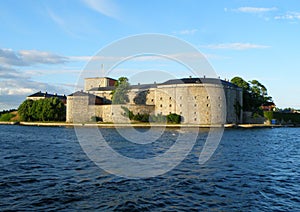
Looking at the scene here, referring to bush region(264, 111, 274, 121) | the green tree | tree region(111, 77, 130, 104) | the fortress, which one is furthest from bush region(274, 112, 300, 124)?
the green tree

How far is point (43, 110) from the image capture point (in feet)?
167

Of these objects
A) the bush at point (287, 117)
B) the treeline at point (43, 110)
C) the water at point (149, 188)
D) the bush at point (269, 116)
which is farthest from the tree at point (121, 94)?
the water at point (149, 188)

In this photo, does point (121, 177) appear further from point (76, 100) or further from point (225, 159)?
point (76, 100)

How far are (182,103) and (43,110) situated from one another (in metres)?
23.8

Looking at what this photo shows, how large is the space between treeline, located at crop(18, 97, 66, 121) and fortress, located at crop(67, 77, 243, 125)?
259 cm

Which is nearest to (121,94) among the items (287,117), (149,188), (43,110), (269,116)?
(43,110)

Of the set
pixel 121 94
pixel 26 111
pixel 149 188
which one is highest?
pixel 121 94

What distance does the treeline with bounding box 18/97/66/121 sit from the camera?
51.1 metres

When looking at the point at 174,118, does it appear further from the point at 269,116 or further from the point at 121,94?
the point at 269,116

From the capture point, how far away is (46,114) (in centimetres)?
5112

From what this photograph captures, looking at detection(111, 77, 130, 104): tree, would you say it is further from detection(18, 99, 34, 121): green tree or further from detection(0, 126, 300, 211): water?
detection(0, 126, 300, 211): water

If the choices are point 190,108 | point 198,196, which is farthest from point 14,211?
point 190,108

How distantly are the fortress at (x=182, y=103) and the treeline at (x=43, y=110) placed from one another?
259cm

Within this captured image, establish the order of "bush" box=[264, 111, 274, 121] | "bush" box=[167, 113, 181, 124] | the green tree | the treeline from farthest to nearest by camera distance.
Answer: the green tree → "bush" box=[264, 111, 274, 121] → the treeline → "bush" box=[167, 113, 181, 124]
